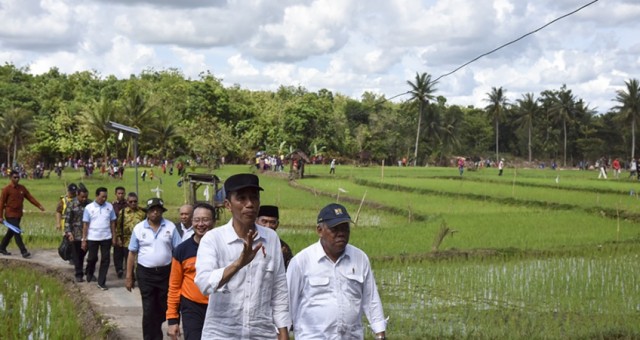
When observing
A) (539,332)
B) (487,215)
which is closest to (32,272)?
(539,332)

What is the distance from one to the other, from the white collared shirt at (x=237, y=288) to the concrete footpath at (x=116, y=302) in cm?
370

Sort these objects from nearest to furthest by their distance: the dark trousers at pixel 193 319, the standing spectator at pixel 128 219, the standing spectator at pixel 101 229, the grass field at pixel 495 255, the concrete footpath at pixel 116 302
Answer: the dark trousers at pixel 193 319 < the concrete footpath at pixel 116 302 < the grass field at pixel 495 255 < the standing spectator at pixel 128 219 < the standing spectator at pixel 101 229

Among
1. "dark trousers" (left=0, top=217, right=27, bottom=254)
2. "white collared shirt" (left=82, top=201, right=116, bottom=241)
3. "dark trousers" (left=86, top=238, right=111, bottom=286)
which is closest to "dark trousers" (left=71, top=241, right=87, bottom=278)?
"dark trousers" (left=86, top=238, right=111, bottom=286)

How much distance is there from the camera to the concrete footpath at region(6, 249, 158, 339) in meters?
7.27

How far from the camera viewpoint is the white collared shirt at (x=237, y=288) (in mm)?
3418

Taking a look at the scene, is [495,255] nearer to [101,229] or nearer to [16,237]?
[101,229]

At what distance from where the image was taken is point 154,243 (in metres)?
6.54

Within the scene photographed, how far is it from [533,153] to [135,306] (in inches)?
2661

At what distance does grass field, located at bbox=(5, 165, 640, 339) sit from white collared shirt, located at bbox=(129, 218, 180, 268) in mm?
2224

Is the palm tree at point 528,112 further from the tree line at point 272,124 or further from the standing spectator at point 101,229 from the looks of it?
the standing spectator at point 101,229

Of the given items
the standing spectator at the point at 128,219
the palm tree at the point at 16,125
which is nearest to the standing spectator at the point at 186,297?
the standing spectator at the point at 128,219

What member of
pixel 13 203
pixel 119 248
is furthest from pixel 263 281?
pixel 13 203

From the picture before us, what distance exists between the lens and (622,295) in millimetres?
9727

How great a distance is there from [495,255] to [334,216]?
32.7 feet
